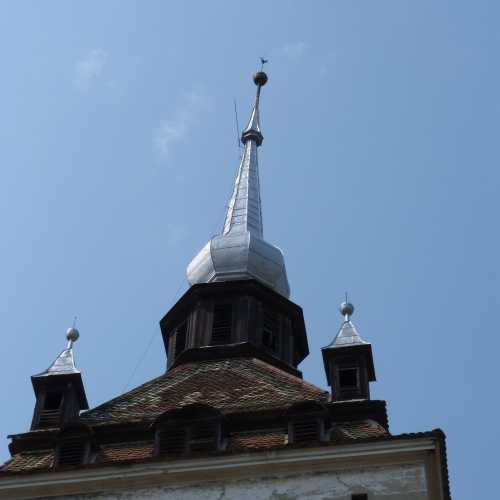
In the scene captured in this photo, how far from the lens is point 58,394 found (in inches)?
1215

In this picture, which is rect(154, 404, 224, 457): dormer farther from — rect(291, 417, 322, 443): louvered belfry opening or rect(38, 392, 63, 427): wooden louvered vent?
rect(38, 392, 63, 427): wooden louvered vent

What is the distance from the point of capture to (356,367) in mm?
30031

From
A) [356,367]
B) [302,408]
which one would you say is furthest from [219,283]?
[302,408]

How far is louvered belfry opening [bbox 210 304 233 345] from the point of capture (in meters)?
33.2

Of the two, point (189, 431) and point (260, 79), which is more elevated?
point (260, 79)

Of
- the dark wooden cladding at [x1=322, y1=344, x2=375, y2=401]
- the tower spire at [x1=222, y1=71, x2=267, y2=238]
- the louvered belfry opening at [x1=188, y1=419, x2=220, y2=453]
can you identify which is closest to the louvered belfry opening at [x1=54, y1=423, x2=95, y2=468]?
the louvered belfry opening at [x1=188, y1=419, x2=220, y2=453]

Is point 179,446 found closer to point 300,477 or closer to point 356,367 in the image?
point 300,477

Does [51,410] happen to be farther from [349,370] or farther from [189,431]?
[349,370]

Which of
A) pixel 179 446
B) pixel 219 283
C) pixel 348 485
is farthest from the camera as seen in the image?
pixel 219 283

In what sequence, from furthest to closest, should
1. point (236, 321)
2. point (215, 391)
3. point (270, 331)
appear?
1. point (270, 331)
2. point (236, 321)
3. point (215, 391)

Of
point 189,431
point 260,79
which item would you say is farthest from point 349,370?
point 260,79

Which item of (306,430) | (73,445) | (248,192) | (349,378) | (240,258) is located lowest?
(73,445)

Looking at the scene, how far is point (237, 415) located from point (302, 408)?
1189 millimetres

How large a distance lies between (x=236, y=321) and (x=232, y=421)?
6.38 meters
